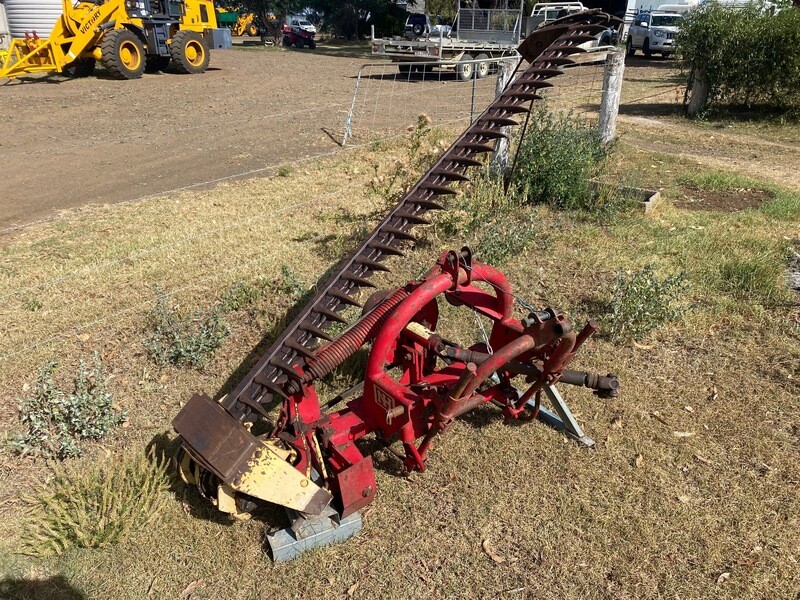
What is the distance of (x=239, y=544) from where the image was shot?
3074 millimetres

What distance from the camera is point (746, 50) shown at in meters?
12.5

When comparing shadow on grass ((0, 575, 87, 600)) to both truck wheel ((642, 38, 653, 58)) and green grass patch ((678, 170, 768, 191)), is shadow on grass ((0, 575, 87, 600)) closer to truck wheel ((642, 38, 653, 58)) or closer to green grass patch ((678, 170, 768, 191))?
green grass patch ((678, 170, 768, 191))

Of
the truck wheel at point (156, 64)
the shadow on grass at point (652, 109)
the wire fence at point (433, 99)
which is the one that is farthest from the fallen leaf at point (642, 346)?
the truck wheel at point (156, 64)

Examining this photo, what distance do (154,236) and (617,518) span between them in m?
5.43

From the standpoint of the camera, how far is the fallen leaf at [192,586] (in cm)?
285

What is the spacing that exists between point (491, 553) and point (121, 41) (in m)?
18.2

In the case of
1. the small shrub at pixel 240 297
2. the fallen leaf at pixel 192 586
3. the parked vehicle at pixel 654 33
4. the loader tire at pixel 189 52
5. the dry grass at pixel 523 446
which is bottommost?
the fallen leaf at pixel 192 586

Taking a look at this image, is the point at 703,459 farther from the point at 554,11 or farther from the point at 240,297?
the point at 554,11

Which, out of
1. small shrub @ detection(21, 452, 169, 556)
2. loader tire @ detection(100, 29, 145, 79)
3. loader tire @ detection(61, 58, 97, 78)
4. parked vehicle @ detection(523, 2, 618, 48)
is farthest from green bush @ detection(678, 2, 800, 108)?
loader tire @ detection(61, 58, 97, 78)

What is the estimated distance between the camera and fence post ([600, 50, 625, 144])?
8.03 m

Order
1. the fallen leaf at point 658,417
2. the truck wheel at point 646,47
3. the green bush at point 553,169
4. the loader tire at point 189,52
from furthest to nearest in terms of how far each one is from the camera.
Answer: the truck wheel at point 646,47 < the loader tire at point 189,52 < the green bush at point 553,169 < the fallen leaf at point 658,417

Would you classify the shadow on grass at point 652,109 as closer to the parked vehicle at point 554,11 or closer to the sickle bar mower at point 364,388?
the parked vehicle at point 554,11

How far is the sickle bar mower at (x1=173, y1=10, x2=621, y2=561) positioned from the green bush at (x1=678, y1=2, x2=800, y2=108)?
11421 mm

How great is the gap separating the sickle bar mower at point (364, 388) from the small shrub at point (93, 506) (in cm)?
39
